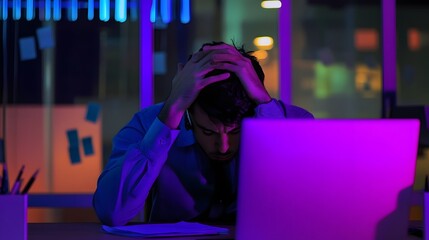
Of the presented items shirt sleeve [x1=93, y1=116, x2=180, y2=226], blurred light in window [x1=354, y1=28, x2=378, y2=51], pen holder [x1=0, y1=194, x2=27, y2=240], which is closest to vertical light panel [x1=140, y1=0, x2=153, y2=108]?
blurred light in window [x1=354, y1=28, x2=378, y2=51]

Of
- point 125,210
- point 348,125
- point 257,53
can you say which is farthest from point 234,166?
point 257,53

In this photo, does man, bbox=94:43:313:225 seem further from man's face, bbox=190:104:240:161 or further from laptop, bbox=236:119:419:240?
laptop, bbox=236:119:419:240

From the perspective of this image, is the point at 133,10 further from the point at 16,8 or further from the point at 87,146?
the point at 87,146

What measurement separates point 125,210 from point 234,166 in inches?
16.7

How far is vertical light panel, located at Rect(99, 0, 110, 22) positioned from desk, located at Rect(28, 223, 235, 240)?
3.47 metres

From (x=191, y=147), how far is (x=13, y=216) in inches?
33.6

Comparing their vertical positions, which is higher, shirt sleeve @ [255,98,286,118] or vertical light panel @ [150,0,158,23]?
vertical light panel @ [150,0,158,23]

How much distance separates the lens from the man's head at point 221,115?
7.43ft

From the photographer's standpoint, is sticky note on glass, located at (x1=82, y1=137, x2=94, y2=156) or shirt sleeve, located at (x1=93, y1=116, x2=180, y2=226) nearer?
shirt sleeve, located at (x1=93, y1=116, x2=180, y2=226)

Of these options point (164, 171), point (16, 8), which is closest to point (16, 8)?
point (16, 8)

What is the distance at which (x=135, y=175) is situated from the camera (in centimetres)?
221

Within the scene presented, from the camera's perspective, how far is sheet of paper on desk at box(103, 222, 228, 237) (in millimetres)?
1980

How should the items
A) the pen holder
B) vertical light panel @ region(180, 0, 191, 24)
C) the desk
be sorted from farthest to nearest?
vertical light panel @ region(180, 0, 191, 24), the desk, the pen holder

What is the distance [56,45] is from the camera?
5.51 meters
